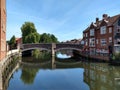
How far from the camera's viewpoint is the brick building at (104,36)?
39.7m

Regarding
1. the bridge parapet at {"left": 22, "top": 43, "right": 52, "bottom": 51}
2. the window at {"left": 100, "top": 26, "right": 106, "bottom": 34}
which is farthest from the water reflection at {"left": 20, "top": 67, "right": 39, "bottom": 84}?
the bridge parapet at {"left": 22, "top": 43, "right": 52, "bottom": 51}

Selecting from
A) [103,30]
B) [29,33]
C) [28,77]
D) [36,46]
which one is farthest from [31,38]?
[28,77]

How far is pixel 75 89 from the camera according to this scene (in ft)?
58.2

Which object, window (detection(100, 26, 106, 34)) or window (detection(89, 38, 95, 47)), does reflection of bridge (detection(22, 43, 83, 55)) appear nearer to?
window (detection(89, 38, 95, 47))

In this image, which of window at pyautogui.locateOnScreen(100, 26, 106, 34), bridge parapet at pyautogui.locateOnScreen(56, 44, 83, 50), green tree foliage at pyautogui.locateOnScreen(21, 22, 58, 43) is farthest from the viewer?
green tree foliage at pyautogui.locateOnScreen(21, 22, 58, 43)

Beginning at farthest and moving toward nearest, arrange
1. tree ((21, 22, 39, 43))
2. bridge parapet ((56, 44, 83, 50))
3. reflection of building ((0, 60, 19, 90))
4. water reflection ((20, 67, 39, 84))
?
1. tree ((21, 22, 39, 43))
2. bridge parapet ((56, 44, 83, 50))
3. water reflection ((20, 67, 39, 84))
4. reflection of building ((0, 60, 19, 90))

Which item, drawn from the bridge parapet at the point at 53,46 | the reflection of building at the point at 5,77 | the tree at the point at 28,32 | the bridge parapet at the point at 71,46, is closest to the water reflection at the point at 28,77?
the reflection of building at the point at 5,77

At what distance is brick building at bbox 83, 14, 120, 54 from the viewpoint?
39.7 m

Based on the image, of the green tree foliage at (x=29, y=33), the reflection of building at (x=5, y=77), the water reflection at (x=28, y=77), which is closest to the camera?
the reflection of building at (x=5, y=77)

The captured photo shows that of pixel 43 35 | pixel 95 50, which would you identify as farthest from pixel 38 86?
pixel 43 35

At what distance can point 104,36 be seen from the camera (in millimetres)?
43375

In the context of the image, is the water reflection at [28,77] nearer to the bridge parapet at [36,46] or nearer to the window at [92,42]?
the window at [92,42]

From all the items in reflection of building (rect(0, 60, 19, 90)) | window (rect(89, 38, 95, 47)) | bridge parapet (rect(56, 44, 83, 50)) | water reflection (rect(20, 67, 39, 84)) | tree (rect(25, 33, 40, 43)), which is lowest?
water reflection (rect(20, 67, 39, 84))

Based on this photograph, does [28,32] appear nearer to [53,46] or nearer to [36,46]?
[36,46]
